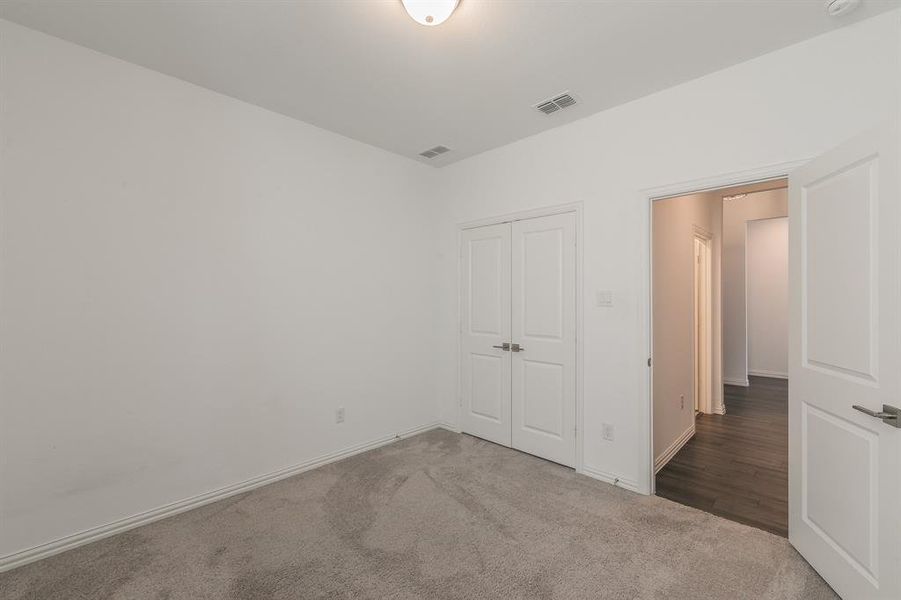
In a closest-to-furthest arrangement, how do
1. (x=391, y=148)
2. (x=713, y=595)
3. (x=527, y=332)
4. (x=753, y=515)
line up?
(x=713, y=595)
(x=753, y=515)
(x=527, y=332)
(x=391, y=148)

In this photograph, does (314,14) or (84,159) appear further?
(84,159)

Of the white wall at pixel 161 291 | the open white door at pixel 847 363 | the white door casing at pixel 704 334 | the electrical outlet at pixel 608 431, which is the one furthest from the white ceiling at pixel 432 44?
the white door casing at pixel 704 334

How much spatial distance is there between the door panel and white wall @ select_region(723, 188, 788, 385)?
4.37m

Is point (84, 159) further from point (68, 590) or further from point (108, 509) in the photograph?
point (68, 590)

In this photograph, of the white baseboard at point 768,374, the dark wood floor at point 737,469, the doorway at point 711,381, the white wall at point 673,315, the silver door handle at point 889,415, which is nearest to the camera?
the silver door handle at point 889,415

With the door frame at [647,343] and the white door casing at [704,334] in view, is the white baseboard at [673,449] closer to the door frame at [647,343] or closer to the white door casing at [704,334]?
the door frame at [647,343]

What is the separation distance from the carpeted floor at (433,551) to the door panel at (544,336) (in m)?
0.57

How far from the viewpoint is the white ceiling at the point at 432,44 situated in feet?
6.59

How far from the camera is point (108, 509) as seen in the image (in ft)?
7.76

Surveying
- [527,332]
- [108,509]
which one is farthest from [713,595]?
[108,509]

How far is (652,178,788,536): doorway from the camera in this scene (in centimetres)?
291

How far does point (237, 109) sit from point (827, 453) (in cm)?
429

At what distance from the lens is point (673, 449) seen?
3588mm

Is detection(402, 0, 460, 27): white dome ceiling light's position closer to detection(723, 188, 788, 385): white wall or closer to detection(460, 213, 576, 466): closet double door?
detection(460, 213, 576, 466): closet double door
